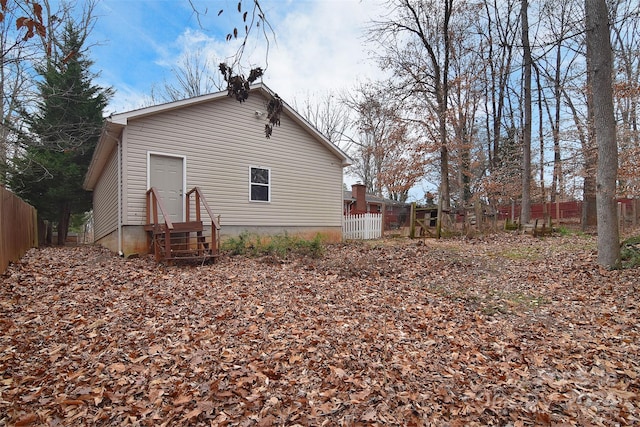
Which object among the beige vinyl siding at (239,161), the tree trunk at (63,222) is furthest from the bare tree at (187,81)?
the beige vinyl siding at (239,161)

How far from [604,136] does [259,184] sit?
8.30 metres

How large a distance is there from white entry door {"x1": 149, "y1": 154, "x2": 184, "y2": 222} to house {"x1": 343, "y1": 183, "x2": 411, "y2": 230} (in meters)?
12.6

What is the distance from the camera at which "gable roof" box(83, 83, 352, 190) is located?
317 inches

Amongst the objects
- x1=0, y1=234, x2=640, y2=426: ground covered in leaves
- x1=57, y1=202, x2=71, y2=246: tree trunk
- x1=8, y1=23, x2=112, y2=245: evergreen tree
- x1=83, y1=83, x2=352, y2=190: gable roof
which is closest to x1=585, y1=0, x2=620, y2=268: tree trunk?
x1=0, y1=234, x2=640, y2=426: ground covered in leaves

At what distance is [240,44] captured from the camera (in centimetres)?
305

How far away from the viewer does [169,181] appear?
8.99m

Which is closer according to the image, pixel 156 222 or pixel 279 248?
pixel 156 222

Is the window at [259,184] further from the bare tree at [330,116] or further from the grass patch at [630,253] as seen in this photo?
the bare tree at [330,116]

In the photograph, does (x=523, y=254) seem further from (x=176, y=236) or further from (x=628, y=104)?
(x=628, y=104)

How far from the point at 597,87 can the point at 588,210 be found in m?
11.2

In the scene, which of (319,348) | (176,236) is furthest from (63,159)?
(319,348)

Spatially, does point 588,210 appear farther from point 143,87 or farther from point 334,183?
point 143,87

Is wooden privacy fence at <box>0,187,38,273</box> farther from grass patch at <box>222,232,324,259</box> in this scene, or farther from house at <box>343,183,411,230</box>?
house at <box>343,183,411,230</box>

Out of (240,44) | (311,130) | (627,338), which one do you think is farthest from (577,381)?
(311,130)
